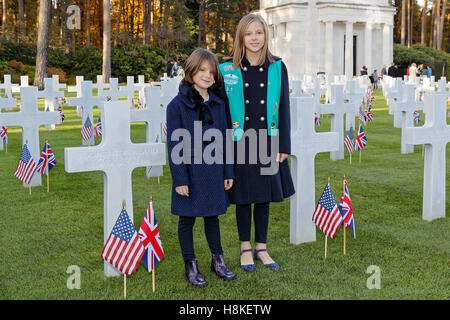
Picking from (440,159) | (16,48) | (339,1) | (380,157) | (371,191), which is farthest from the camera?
(339,1)

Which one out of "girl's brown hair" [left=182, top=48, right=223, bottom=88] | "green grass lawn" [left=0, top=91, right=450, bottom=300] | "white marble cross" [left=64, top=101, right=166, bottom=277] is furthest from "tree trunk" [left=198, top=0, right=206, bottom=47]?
"girl's brown hair" [left=182, top=48, right=223, bottom=88]

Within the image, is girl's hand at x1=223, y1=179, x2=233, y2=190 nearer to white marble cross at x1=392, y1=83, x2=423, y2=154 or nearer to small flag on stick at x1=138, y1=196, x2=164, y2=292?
small flag on stick at x1=138, y1=196, x2=164, y2=292

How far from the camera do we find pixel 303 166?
5.15 meters

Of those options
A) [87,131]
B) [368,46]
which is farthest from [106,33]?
[368,46]

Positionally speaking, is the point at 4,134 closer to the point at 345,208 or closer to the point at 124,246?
the point at 124,246

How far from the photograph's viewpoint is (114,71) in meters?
39.8

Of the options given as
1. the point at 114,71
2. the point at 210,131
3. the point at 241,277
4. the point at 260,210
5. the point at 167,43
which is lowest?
the point at 241,277

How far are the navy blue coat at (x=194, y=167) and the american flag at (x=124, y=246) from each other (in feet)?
1.15

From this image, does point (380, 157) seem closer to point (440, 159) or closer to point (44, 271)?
A: point (440, 159)

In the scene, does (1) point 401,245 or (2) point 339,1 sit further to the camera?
(2) point 339,1

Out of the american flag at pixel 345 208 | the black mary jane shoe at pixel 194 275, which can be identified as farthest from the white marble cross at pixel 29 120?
the american flag at pixel 345 208

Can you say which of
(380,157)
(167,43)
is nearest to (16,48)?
(167,43)

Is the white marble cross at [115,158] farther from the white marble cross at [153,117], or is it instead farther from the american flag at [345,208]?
the white marble cross at [153,117]

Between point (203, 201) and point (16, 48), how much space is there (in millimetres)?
38974
